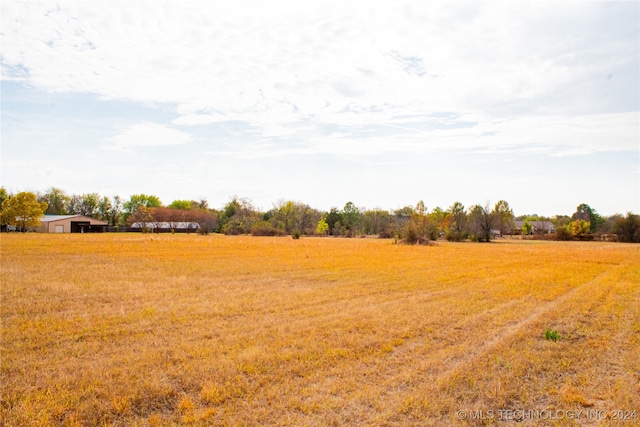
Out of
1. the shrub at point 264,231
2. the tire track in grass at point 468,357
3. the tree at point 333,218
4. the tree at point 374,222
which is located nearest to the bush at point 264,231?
the shrub at point 264,231

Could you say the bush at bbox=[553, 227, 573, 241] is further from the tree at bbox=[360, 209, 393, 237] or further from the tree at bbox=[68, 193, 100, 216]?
the tree at bbox=[68, 193, 100, 216]

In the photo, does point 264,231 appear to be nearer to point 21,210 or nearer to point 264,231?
point 264,231

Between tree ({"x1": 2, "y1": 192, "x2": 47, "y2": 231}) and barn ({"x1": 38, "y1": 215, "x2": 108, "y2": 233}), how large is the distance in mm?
10380

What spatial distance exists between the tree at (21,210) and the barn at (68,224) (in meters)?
10.4

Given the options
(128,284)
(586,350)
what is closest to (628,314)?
(586,350)

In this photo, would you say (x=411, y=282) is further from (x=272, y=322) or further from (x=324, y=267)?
(x=272, y=322)

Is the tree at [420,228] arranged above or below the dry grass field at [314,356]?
above

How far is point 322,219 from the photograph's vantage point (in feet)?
331

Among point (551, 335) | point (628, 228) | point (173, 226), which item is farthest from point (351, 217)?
point (551, 335)

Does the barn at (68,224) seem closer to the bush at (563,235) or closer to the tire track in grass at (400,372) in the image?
the tire track in grass at (400,372)

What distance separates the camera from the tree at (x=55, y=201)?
109 metres

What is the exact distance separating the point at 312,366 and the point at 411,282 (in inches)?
410

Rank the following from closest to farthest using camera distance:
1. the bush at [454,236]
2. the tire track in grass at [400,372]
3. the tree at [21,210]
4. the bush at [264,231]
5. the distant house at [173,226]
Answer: the tire track in grass at [400,372] → the bush at [454,236] → the tree at [21,210] → the bush at [264,231] → the distant house at [173,226]

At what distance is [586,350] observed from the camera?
761cm
